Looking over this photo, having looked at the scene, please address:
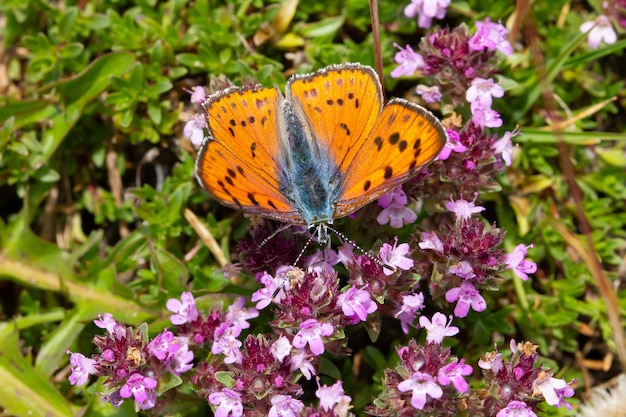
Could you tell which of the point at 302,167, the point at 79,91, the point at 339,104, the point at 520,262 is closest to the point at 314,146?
the point at 302,167

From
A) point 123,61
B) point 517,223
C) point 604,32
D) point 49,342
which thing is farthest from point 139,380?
point 604,32

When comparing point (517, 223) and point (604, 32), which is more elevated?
point (604, 32)

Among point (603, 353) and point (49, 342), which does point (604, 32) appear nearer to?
point (603, 353)

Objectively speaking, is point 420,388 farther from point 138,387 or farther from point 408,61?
point 408,61

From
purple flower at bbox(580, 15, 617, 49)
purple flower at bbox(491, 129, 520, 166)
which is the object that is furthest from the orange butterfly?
purple flower at bbox(580, 15, 617, 49)

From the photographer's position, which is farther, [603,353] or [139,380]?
[603,353]

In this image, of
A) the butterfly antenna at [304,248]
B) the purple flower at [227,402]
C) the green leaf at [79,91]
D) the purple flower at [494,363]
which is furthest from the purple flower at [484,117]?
the green leaf at [79,91]
